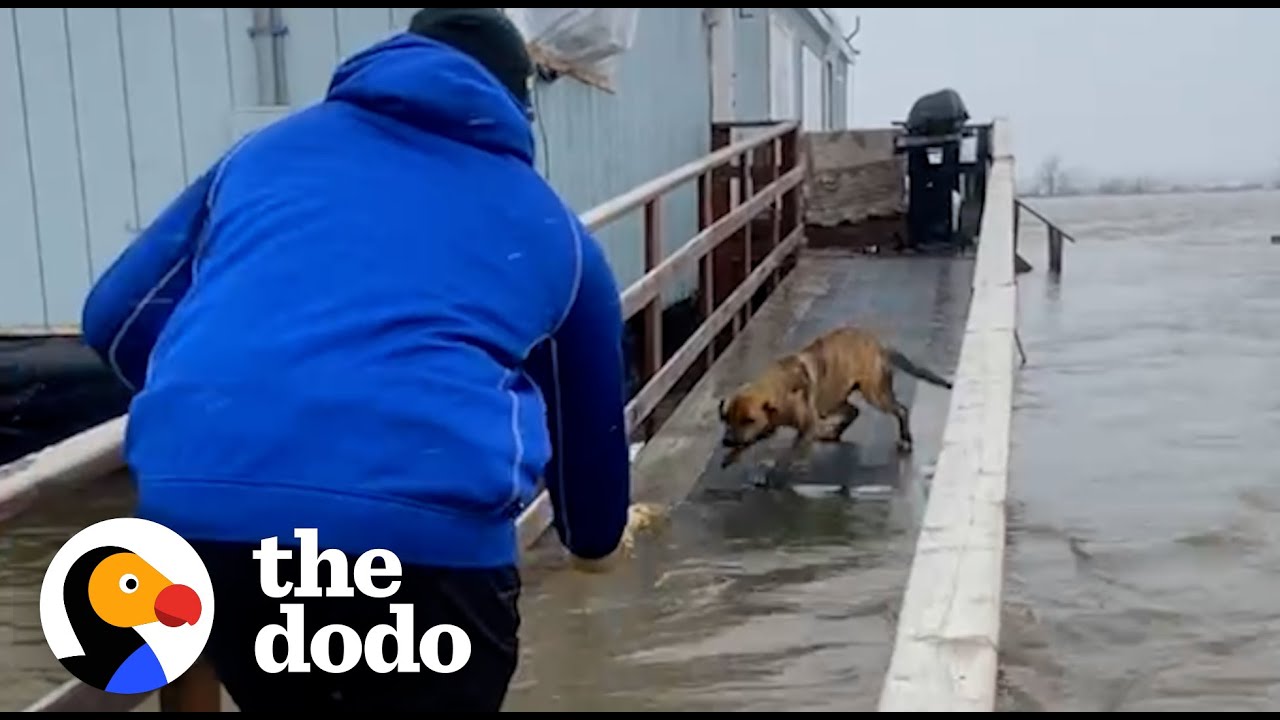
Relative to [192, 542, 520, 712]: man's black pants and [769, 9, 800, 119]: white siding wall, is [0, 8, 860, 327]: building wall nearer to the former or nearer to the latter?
[192, 542, 520, 712]: man's black pants

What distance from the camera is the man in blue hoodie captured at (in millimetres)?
1829

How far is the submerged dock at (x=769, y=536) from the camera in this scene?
2283 millimetres

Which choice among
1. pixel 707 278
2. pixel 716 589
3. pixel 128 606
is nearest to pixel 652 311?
pixel 707 278

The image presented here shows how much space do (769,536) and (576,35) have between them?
12.3 feet

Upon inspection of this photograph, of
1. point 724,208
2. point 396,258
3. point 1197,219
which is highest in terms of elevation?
point 396,258

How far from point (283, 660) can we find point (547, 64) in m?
6.46

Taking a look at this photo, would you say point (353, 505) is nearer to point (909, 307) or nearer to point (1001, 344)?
point (1001, 344)

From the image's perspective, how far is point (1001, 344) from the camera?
4.03m

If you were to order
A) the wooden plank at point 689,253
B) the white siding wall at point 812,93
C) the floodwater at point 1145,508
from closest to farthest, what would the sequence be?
the floodwater at point 1145,508
the wooden plank at point 689,253
the white siding wall at point 812,93

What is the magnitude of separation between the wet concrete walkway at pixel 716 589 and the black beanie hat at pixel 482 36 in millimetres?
946

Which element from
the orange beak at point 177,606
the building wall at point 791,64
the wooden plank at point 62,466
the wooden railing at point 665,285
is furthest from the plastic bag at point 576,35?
the orange beak at point 177,606

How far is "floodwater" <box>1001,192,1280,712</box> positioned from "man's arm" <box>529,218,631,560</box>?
221cm

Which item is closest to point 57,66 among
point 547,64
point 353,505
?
point 547,64

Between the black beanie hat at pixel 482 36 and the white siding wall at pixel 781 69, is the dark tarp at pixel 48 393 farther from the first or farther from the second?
the white siding wall at pixel 781 69
